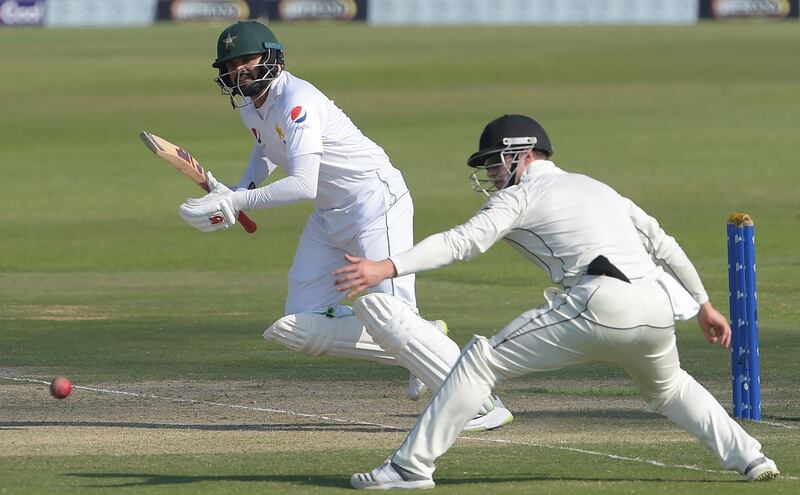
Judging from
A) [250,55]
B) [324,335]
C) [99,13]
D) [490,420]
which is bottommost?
[99,13]

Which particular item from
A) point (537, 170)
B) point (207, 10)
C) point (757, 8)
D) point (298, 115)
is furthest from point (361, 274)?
point (757, 8)

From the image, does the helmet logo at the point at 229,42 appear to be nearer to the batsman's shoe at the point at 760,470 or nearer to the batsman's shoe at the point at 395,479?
the batsman's shoe at the point at 395,479

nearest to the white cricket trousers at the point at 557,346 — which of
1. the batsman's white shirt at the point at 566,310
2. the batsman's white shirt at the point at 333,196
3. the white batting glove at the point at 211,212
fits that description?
the batsman's white shirt at the point at 566,310

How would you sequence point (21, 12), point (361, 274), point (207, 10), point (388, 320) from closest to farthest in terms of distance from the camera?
point (361, 274)
point (388, 320)
point (21, 12)
point (207, 10)

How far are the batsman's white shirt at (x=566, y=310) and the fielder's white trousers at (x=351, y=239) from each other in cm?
192

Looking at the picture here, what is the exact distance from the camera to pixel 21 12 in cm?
6147

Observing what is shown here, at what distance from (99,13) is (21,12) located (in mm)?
5360

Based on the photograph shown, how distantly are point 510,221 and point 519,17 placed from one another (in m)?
60.0

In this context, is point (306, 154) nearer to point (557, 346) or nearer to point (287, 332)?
point (287, 332)

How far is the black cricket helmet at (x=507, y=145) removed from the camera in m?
6.58

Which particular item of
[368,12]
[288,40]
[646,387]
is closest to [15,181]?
[646,387]

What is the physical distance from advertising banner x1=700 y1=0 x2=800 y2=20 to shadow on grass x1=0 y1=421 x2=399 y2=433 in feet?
180

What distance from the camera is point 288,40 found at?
168ft

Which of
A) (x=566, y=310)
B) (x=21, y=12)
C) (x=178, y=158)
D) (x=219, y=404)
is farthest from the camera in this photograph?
(x=21, y=12)
